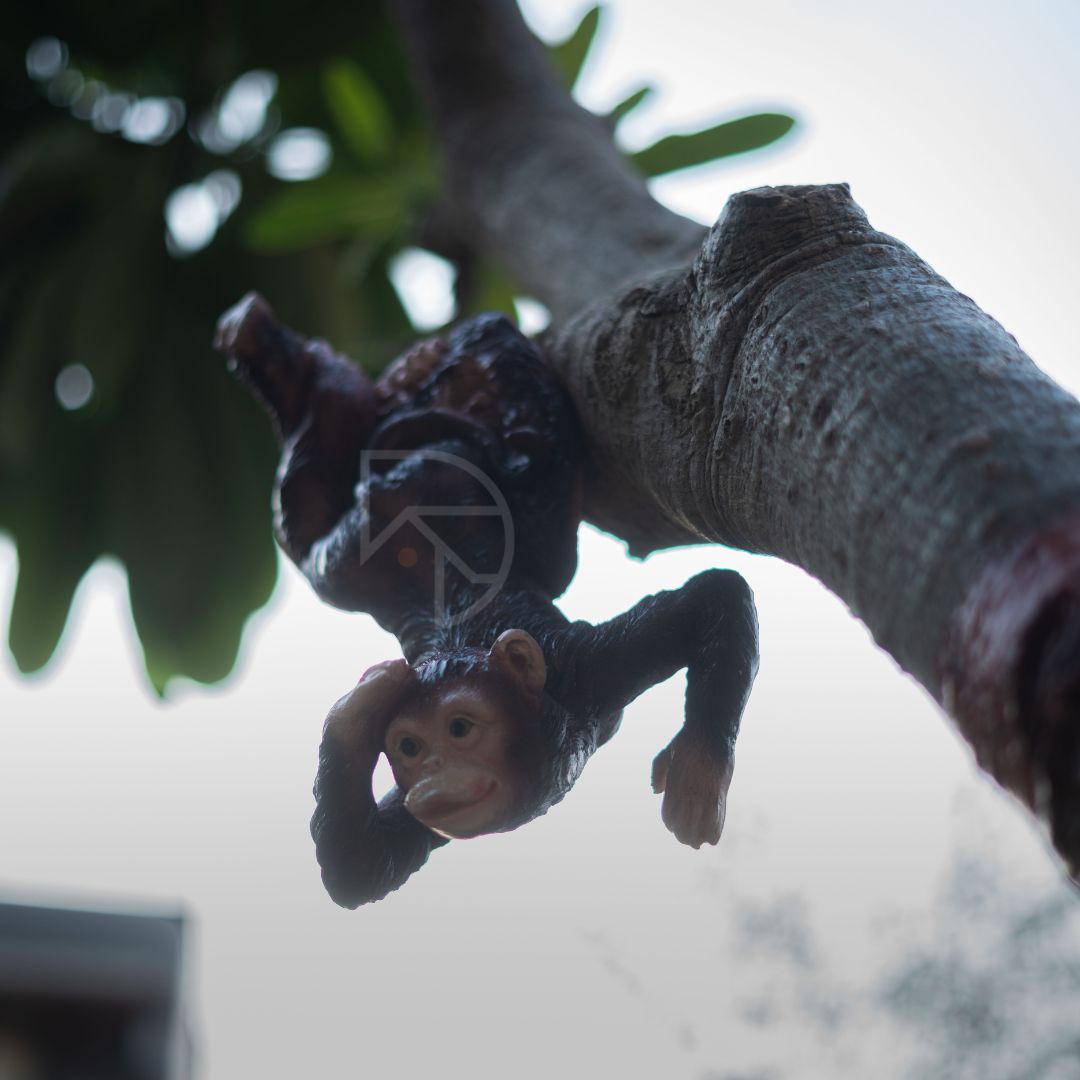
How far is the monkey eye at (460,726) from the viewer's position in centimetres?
35

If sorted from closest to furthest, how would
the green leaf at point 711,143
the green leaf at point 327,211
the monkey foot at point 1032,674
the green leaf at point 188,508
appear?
1. the monkey foot at point 1032,674
2. the green leaf at point 711,143
3. the green leaf at point 327,211
4. the green leaf at point 188,508

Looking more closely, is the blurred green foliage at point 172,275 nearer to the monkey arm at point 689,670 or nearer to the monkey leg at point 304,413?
the monkey leg at point 304,413

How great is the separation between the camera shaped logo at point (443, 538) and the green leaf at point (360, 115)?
843 millimetres

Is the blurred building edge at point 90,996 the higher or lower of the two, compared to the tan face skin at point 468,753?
lower

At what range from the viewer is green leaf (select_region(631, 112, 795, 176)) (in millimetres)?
1043

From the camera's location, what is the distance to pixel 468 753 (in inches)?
13.8

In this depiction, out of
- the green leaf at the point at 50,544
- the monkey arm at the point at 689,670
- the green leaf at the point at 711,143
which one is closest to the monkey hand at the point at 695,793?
the monkey arm at the point at 689,670

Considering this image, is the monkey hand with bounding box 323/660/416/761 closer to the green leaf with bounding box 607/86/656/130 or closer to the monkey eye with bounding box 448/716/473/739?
the monkey eye with bounding box 448/716/473/739

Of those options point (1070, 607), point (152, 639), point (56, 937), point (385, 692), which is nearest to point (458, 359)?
point (385, 692)

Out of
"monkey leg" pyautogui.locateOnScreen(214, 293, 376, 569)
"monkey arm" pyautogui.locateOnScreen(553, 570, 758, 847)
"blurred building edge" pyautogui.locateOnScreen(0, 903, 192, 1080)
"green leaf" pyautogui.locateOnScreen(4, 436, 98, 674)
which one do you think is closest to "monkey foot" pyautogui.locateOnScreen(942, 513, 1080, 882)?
"monkey arm" pyautogui.locateOnScreen(553, 570, 758, 847)

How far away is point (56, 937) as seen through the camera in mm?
1842

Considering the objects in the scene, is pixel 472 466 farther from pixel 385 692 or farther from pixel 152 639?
pixel 152 639

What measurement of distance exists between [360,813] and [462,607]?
3.3 inches

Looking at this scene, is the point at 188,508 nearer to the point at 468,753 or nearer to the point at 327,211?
the point at 327,211
